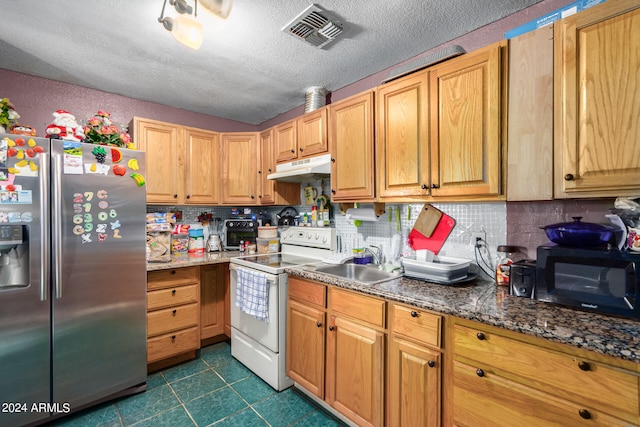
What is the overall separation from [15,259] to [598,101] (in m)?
3.12

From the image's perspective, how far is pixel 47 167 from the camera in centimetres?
178

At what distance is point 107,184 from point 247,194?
4.46ft

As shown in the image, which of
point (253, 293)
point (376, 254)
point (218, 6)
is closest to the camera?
point (218, 6)

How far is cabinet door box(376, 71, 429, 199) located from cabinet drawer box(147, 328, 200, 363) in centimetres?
205

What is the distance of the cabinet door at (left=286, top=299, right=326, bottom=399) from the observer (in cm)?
189

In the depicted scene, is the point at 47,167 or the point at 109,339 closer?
the point at 47,167

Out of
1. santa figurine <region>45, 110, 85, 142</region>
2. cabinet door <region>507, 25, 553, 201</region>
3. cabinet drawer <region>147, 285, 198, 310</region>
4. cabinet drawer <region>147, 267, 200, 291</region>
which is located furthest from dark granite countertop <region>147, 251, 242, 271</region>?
cabinet door <region>507, 25, 553, 201</region>

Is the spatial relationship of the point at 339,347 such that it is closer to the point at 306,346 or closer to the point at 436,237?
the point at 306,346

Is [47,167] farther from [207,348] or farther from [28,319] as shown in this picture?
[207,348]

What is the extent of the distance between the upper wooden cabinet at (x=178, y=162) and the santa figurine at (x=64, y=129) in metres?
0.56

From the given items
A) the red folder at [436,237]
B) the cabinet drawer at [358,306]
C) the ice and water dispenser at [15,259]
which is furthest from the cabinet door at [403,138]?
the ice and water dispenser at [15,259]

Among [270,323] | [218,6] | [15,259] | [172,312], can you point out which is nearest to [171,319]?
[172,312]

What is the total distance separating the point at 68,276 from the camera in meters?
1.87

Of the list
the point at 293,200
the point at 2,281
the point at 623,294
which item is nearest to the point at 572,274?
the point at 623,294
